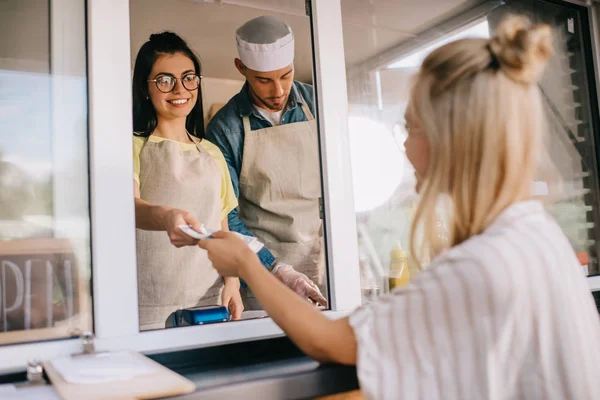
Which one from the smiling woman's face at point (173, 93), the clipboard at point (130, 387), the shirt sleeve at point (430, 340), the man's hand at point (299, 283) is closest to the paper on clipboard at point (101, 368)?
the clipboard at point (130, 387)

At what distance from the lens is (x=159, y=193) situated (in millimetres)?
1311

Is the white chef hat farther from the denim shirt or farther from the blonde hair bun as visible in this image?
the blonde hair bun

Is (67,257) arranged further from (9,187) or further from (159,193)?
(159,193)

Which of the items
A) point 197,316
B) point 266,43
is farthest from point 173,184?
point 266,43

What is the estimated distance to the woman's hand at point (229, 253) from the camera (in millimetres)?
975

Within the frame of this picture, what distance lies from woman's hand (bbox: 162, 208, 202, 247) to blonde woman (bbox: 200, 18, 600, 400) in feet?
1.05

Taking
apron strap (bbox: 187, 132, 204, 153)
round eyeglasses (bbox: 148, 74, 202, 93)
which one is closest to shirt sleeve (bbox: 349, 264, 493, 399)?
apron strap (bbox: 187, 132, 204, 153)

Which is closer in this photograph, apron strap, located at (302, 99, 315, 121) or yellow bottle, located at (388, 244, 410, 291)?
apron strap, located at (302, 99, 315, 121)

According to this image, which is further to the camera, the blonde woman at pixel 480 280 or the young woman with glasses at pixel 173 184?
the young woman with glasses at pixel 173 184

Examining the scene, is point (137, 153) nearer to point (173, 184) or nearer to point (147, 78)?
point (173, 184)

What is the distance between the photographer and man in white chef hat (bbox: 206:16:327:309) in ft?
4.70

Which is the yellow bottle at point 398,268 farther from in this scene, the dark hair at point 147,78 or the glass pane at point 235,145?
the dark hair at point 147,78

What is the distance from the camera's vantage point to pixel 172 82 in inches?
57.7

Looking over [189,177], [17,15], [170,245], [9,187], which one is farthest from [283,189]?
[17,15]
